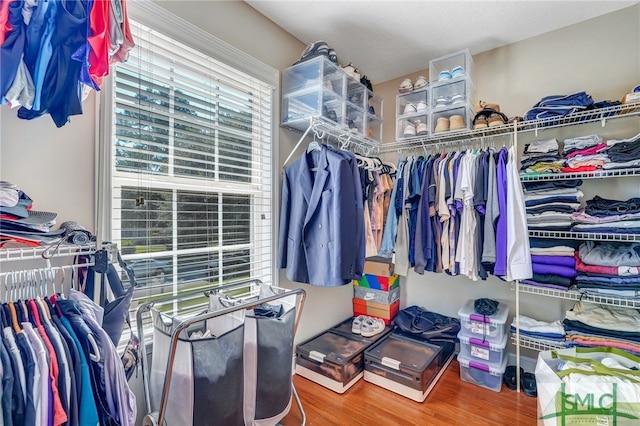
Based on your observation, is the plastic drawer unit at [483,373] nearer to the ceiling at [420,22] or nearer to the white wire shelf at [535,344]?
the white wire shelf at [535,344]

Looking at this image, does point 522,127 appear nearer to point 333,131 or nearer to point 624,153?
point 624,153

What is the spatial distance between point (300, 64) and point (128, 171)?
4.42 feet

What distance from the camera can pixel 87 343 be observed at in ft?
2.93

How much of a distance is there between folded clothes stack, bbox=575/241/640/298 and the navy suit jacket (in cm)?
142

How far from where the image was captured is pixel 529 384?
6.52 feet

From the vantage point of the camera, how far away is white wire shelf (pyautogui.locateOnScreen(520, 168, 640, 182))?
175 cm

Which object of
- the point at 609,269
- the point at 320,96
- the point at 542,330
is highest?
the point at 320,96

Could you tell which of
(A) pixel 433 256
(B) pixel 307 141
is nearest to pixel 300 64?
(B) pixel 307 141

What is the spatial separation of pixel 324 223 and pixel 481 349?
58.1 inches

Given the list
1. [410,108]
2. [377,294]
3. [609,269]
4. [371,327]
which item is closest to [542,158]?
[609,269]

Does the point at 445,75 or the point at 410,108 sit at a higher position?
the point at 445,75

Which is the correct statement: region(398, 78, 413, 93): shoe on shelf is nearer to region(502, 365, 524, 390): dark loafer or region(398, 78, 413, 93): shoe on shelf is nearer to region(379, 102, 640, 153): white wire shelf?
region(379, 102, 640, 153): white wire shelf

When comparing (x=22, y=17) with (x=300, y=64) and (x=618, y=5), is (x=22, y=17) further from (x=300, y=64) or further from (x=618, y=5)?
(x=618, y=5)

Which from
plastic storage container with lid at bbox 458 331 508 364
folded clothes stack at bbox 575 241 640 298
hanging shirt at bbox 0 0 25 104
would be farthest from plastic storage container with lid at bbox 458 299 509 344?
hanging shirt at bbox 0 0 25 104
